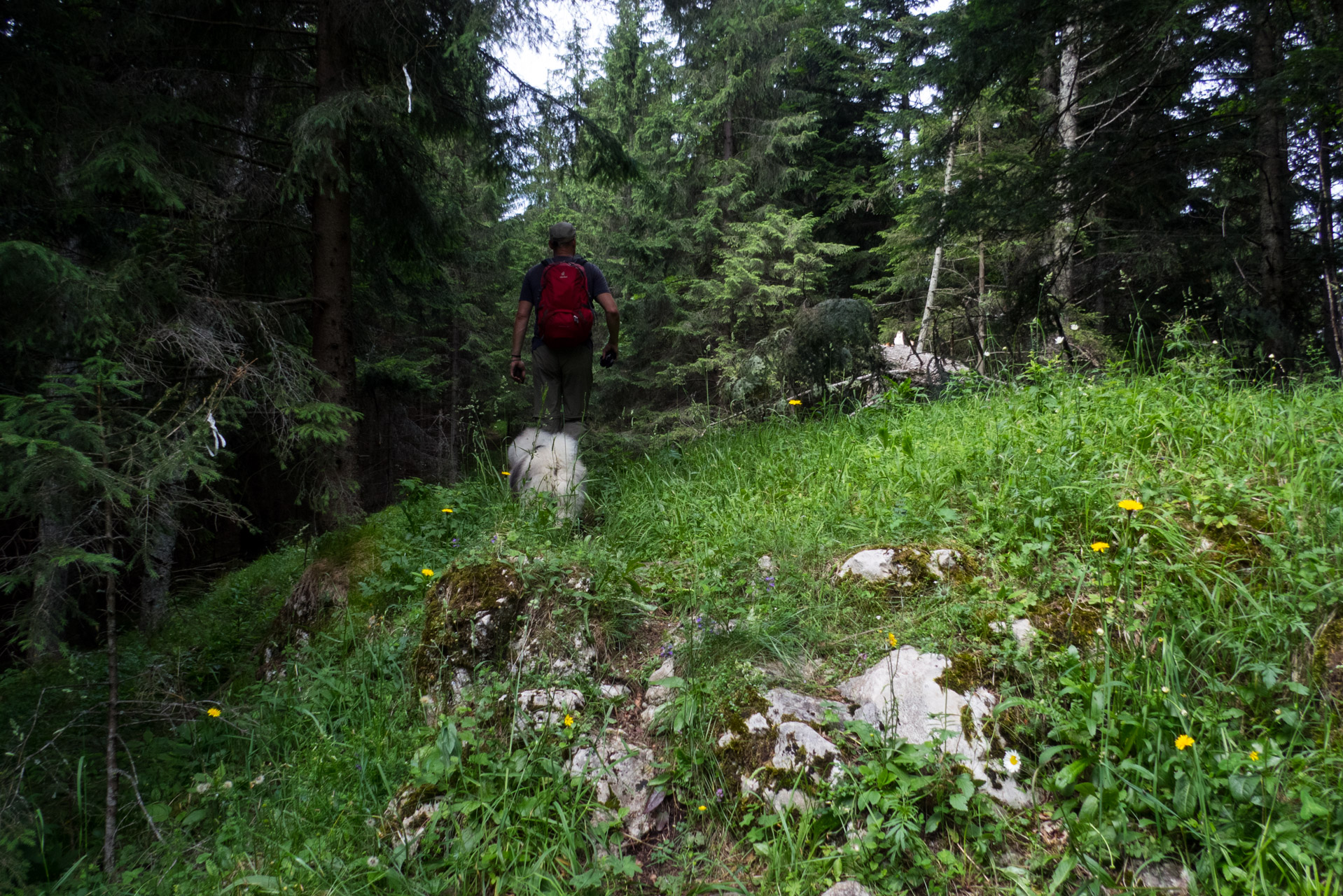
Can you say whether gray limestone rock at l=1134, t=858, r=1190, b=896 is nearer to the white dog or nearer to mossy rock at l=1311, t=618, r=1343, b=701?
mossy rock at l=1311, t=618, r=1343, b=701

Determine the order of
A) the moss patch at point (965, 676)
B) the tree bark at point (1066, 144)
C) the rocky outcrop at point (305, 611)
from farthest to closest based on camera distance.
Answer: the tree bark at point (1066, 144) < the rocky outcrop at point (305, 611) < the moss patch at point (965, 676)

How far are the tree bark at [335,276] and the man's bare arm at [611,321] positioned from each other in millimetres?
2071

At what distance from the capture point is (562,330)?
14.6 ft

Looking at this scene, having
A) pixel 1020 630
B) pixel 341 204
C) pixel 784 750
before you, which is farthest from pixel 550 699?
pixel 341 204

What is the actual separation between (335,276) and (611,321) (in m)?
2.41

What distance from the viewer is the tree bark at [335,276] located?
4879 mm

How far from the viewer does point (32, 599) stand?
2.58 metres

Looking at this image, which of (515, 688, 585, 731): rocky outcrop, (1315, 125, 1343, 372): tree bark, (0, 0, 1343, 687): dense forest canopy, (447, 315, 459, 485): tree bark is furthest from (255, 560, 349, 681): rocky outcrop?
(447, 315, 459, 485): tree bark

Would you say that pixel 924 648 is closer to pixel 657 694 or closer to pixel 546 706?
pixel 657 694

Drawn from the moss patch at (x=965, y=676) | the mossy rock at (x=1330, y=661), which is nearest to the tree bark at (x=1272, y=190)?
the mossy rock at (x=1330, y=661)

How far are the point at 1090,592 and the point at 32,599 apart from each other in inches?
168

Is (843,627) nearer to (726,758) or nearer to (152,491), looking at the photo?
(726,758)

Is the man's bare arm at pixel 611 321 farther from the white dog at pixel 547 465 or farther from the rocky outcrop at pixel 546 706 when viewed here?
the rocky outcrop at pixel 546 706

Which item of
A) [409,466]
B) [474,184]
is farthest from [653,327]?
[409,466]
